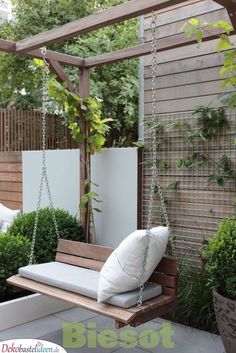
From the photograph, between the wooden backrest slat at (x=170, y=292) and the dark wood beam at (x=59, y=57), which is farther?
the dark wood beam at (x=59, y=57)

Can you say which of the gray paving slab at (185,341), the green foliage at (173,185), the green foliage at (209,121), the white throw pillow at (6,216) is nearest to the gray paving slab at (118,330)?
the gray paving slab at (185,341)

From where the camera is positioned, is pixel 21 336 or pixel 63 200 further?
pixel 63 200

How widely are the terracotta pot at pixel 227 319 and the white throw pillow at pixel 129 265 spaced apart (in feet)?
1.61

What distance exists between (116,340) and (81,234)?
145 cm

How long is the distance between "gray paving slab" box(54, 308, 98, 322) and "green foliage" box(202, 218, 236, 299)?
1.29 meters

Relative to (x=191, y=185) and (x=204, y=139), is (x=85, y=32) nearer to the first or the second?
(x=204, y=139)

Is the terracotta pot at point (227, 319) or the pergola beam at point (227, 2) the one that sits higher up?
the pergola beam at point (227, 2)

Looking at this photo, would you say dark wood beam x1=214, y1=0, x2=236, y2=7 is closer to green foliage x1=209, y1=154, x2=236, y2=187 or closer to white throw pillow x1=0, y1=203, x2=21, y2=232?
green foliage x1=209, y1=154, x2=236, y2=187

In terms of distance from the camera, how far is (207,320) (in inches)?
125

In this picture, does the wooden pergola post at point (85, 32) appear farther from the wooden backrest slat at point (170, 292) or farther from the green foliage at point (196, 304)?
the wooden backrest slat at point (170, 292)

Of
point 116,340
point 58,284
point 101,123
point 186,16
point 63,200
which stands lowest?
point 116,340

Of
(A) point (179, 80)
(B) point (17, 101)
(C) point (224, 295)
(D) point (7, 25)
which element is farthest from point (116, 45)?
(C) point (224, 295)

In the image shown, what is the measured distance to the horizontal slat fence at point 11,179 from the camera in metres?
5.53

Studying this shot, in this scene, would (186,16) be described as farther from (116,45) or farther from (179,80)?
(116,45)
